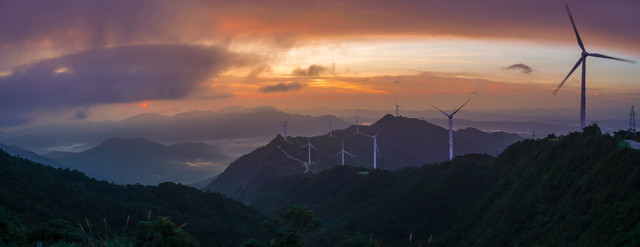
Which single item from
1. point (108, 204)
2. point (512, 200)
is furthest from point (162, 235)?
point (108, 204)

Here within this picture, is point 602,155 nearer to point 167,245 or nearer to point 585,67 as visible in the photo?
point 585,67

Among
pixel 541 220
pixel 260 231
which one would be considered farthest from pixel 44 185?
pixel 541 220

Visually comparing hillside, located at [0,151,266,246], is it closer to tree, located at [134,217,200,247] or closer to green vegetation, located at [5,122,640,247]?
green vegetation, located at [5,122,640,247]

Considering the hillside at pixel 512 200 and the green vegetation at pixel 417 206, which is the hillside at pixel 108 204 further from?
the hillside at pixel 512 200

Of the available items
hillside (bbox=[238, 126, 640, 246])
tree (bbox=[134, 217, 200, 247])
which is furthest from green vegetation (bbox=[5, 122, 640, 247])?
hillside (bbox=[238, 126, 640, 246])

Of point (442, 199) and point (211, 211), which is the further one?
point (211, 211)

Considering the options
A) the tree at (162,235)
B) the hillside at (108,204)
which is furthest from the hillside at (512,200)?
the hillside at (108,204)
